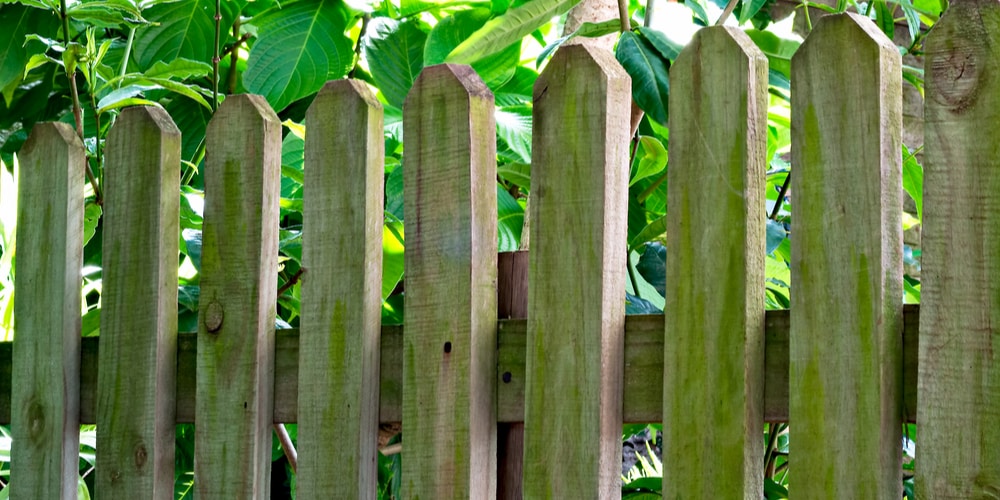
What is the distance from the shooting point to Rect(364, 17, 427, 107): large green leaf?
2.69 meters

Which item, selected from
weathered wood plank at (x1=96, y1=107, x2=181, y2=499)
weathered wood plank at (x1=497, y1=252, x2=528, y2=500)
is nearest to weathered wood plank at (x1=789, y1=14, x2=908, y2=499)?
weathered wood plank at (x1=497, y1=252, x2=528, y2=500)

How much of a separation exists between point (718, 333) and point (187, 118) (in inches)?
81.8

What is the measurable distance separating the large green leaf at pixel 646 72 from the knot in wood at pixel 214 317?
2.35 ft

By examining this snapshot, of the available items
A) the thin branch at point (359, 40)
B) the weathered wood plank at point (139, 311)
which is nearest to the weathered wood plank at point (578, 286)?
the weathered wood plank at point (139, 311)

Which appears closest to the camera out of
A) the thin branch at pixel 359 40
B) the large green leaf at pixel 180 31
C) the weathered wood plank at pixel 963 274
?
the weathered wood plank at pixel 963 274

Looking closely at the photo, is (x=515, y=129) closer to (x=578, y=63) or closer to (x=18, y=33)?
(x=578, y=63)

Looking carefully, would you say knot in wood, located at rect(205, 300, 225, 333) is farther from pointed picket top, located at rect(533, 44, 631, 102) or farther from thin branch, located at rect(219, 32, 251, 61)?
thin branch, located at rect(219, 32, 251, 61)

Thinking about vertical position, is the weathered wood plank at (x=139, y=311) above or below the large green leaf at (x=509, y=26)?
below

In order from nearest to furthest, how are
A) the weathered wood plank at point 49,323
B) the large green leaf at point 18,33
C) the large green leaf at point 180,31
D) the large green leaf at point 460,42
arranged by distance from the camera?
the weathered wood plank at point 49,323 → the large green leaf at point 460,42 → the large green leaf at point 18,33 → the large green leaf at point 180,31

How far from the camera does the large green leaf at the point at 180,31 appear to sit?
9.39 ft

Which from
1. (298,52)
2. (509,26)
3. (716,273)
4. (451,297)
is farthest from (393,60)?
(716,273)

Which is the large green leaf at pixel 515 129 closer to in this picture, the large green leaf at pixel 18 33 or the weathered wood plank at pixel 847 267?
the weathered wood plank at pixel 847 267

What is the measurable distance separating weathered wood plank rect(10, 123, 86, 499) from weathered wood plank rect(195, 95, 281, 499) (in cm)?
27

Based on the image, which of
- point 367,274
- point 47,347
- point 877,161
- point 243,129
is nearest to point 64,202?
point 47,347
